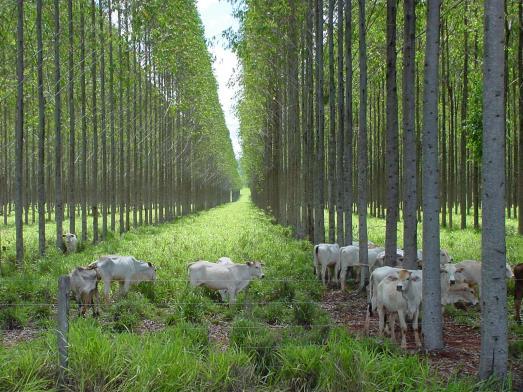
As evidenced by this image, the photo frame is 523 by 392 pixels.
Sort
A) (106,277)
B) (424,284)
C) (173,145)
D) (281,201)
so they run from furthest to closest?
1. (173,145)
2. (281,201)
3. (106,277)
4. (424,284)

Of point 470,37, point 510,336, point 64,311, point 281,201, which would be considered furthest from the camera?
point 281,201

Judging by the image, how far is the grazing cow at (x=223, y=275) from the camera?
10646 mm

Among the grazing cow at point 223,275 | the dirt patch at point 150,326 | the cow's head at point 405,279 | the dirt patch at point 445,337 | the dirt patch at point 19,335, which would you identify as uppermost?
the cow's head at point 405,279

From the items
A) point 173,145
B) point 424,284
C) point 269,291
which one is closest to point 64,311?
point 424,284

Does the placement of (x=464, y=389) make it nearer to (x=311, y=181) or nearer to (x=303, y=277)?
(x=303, y=277)

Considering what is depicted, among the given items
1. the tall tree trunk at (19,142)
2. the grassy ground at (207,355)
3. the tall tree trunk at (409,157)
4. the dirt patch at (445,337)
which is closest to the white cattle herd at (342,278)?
the dirt patch at (445,337)

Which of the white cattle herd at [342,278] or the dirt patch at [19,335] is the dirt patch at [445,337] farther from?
Result: the dirt patch at [19,335]

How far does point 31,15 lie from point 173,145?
2048 cm

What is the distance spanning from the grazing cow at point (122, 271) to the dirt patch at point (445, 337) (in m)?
3.53

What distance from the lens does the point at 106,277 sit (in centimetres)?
1043

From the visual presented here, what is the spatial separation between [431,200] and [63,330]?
4.65m

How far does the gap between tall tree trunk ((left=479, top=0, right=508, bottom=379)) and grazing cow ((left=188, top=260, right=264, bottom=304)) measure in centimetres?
548

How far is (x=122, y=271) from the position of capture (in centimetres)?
1070

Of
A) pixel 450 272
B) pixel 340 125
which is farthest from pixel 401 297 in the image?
pixel 340 125
